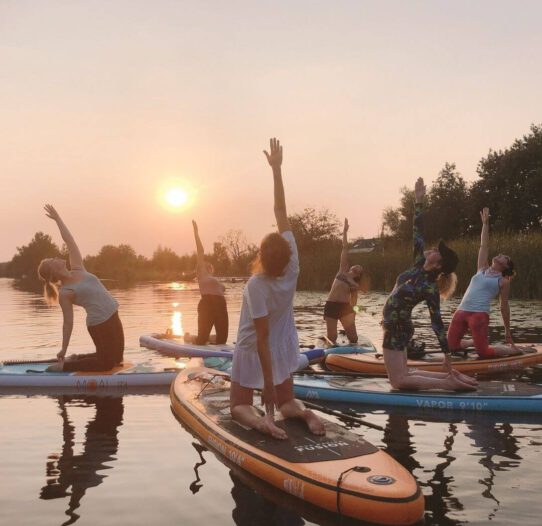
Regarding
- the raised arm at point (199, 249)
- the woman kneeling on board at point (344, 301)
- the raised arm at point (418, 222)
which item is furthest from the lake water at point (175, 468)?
the woman kneeling on board at point (344, 301)

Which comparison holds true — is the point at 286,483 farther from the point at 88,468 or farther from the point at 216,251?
the point at 216,251

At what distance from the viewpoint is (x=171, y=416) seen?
8.12m

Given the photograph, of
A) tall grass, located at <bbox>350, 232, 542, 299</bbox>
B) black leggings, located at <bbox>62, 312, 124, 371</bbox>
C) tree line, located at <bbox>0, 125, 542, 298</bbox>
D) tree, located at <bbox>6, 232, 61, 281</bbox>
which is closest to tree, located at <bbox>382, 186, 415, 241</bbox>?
tree line, located at <bbox>0, 125, 542, 298</bbox>

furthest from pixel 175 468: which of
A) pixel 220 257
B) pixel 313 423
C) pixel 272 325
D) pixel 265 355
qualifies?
pixel 220 257

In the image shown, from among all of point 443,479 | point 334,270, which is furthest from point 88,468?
point 334,270

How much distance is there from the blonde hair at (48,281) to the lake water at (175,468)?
56.4 inches

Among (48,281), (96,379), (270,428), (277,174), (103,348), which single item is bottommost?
(96,379)

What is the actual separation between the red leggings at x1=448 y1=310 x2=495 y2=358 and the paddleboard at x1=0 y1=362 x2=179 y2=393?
4.67m

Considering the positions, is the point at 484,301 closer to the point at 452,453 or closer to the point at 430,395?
the point at 430,395

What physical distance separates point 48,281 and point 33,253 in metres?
132

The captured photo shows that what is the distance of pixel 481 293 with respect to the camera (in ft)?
35.0

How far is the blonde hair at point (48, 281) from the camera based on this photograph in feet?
30.5

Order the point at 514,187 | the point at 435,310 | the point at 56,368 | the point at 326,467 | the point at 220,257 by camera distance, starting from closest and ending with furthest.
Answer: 1. the point at 326,467
2. the point at 435,310
3. the point at 56,368
4. the point at 514,187
5. the point at 220,257

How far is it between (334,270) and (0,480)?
33000mm
